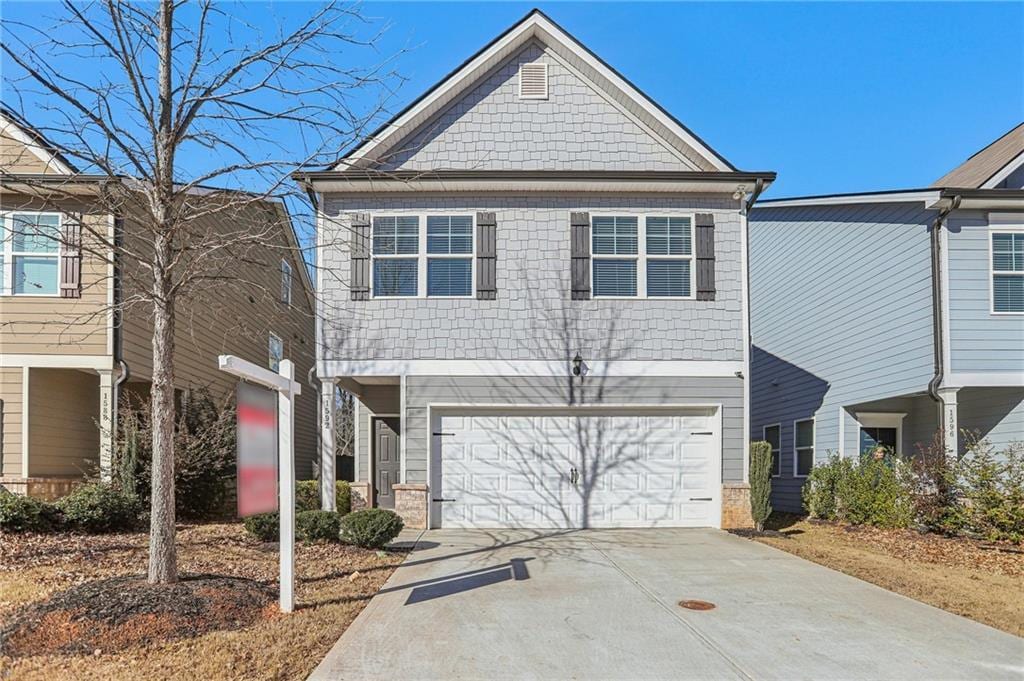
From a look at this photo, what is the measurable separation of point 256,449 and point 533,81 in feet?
31.8

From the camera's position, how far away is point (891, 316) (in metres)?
14.7

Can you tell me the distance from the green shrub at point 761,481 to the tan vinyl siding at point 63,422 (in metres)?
10.6

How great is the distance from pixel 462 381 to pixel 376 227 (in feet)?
9.75

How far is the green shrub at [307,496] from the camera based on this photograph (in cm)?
1419

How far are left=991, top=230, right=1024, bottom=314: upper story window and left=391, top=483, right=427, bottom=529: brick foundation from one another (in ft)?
32.7

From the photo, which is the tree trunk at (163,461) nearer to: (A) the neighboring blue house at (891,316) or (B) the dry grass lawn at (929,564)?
(B) the dry grass lawn at (929,564)

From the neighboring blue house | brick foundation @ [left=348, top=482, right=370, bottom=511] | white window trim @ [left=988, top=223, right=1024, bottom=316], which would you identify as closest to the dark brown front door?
brick foundation @ [left=348, top=482, right=370, bottom=511]

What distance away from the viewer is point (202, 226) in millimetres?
17156

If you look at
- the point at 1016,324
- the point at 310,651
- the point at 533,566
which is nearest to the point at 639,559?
the point at 533,566

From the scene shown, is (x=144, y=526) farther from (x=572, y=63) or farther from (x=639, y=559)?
(x=572, y=63)

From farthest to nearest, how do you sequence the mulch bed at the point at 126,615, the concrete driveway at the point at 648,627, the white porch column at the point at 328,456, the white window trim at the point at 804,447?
the white window trim at the point at 804,447
the white porch column at the point at 328,456
the mulch bed at the point at 126,615
the concrete driveway at the point at 648,627

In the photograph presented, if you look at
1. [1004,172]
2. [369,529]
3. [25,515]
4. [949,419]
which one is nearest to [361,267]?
[369,529]

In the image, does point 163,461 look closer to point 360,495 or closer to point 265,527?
point 265,527

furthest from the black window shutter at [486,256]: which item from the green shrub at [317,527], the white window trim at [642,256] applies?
the green shrub at [317,527]
